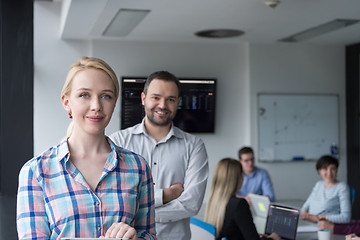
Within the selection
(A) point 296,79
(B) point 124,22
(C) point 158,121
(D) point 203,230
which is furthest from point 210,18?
(C) point 158,121

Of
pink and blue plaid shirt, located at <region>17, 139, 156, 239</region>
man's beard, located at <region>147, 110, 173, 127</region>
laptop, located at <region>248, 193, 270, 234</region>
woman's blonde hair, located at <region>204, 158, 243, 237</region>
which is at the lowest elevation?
laptop, located at <region>248, 193, 270, 234</region>

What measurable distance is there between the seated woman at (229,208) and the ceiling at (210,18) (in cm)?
178

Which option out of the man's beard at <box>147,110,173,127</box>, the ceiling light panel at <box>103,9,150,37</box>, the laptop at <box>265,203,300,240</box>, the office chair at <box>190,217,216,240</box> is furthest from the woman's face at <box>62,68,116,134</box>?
the ceiling light panel at <box>103,9,150,37</box>

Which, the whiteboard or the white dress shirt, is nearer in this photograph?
the white dress shirt

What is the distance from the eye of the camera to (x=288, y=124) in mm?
6582

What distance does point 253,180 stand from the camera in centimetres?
469

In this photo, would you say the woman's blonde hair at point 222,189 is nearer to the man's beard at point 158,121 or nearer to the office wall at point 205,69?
the man's beard at point 158,121

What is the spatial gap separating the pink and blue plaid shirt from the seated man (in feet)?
11.7

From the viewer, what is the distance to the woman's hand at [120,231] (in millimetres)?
1120

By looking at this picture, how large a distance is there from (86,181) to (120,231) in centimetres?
16

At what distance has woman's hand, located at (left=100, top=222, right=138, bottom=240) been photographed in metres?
1.12

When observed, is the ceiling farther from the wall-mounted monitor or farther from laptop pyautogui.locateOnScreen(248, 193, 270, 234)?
the wall-mounted monitor

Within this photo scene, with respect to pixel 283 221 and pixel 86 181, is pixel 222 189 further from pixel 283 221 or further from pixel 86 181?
pixel 86 181

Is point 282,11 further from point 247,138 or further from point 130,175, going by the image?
point 130,175
